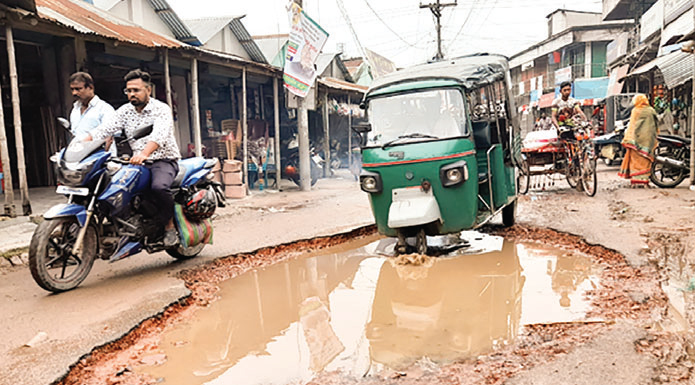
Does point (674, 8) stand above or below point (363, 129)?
above

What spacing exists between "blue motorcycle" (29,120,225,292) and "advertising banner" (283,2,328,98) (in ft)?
27.4

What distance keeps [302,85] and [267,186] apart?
3.13 metres

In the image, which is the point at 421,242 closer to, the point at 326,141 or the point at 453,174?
the point at 453,174

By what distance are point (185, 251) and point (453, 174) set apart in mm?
2835

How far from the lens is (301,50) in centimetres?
1298

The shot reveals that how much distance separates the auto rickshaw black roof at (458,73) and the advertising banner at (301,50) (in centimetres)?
631

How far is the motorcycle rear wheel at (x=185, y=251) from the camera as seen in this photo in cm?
558

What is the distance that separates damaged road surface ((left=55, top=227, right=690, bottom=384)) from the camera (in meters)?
2.94

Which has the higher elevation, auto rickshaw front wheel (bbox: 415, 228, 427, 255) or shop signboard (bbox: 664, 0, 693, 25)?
shop signboard (bbox: 664, 0, 693, 25)

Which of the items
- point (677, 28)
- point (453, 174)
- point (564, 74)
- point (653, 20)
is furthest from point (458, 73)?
point (564, 74)

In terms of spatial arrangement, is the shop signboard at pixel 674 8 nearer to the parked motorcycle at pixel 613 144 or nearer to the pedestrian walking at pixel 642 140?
the parked motorcycle at pixel 613 144

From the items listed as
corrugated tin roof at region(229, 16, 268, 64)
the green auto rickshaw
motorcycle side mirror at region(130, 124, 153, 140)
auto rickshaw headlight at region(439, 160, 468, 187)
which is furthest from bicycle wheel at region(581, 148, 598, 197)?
corrugated tin roof at region(229, 16, 268, 64)

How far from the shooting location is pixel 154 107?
5.04m

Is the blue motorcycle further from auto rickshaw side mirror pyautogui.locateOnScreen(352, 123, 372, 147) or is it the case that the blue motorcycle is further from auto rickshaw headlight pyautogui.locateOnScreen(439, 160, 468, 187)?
auto rickshaw headlight pyautogui.locateOnScreen(439, 160, 468, 187)
